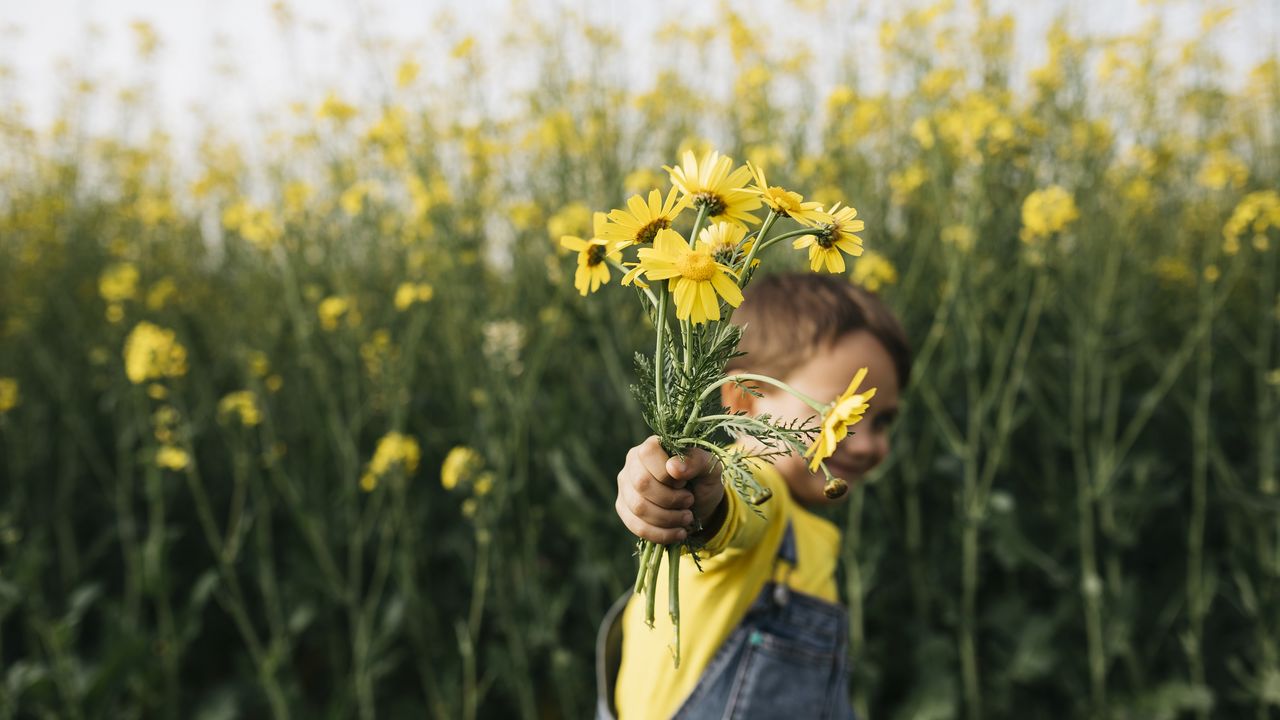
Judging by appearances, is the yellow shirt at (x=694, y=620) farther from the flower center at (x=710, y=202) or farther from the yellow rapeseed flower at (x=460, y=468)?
the yellow rapeseed flower at (x=460, y=468)

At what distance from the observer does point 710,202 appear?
0.57 metres

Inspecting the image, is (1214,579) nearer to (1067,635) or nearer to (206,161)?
(1067,635)

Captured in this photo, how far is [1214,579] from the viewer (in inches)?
83.5

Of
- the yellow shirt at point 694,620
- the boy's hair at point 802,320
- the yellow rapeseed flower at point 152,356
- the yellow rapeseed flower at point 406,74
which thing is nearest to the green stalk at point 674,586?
the yellow shirt at point 694,620

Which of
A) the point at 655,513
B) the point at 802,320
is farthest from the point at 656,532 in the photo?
the point at 802,320

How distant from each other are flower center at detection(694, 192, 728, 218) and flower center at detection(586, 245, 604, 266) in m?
0.09

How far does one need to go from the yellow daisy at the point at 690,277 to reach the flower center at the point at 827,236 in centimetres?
10

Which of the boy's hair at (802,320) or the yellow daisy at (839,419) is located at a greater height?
the yellow daisy at (839,419)

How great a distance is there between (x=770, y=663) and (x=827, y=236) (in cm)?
75

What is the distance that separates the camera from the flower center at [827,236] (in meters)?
0.58

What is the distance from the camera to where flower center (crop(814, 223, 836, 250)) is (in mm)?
585

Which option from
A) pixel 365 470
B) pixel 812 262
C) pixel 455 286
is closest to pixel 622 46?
pixel 455 286

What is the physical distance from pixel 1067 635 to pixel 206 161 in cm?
420

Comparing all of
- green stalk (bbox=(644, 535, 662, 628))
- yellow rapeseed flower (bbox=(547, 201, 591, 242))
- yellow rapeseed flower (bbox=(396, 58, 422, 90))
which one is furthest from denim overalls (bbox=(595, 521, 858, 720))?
yellow rapeseed flower (bbox=(396, 58, 422, 90))
